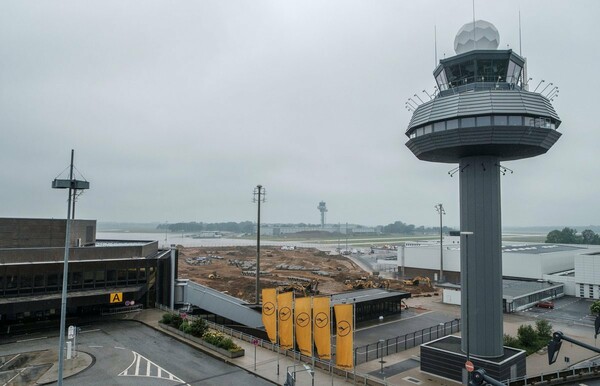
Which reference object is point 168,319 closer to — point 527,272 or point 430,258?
point 430,258

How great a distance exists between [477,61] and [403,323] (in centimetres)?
3283

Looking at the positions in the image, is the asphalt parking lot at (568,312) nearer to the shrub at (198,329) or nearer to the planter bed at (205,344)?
the planter bed at (205,344)

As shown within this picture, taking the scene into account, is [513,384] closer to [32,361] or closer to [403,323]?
[403,323]

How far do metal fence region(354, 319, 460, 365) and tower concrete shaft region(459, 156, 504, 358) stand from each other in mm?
7550

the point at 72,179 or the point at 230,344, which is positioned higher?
the point at 72,179

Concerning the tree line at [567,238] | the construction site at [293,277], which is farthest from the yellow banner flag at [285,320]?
the tree line at [567,238]

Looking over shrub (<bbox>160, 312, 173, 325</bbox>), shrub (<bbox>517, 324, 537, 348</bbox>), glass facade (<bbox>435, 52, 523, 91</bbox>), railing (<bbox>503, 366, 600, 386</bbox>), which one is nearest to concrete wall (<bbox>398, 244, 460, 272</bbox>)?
shrub (<bbox>517, 324, 537, 348</bbox>)

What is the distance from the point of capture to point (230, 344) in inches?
1297

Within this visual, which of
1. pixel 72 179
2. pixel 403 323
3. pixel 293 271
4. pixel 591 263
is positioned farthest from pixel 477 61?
pixel 293 271

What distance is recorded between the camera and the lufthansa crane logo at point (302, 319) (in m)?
28.6

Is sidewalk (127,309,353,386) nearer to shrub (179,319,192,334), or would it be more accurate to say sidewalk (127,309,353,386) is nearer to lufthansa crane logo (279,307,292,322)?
shrub (179,319,192,334)

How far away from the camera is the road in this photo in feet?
88.8

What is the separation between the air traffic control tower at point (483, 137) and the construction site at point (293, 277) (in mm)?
40811

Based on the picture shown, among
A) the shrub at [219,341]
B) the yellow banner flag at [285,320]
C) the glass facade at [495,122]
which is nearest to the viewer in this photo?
the glass facade at [495,122]
